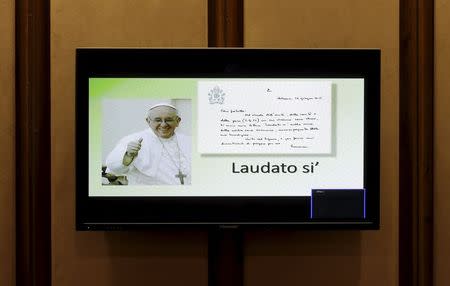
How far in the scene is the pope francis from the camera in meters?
1.98

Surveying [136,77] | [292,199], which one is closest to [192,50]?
[136,77]

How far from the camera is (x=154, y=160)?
199 centimetres

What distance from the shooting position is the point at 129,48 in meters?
1.98

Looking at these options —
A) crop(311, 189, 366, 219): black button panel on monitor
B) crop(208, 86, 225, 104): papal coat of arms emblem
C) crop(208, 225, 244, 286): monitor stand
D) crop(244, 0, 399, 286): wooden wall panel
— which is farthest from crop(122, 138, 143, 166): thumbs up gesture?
crop(311, 189, 366, 219): black button panel on monitor
